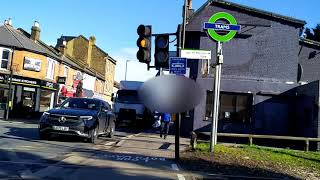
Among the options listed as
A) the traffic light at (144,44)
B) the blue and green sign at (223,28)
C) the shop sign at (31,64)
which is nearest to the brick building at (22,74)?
the shop sign at (31,64)

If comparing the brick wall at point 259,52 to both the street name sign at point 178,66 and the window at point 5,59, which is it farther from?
the window at point 5,59

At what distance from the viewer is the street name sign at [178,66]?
42.4 ft

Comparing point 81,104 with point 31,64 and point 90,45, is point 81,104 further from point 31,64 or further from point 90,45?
point 90,45

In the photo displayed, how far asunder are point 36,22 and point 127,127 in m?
20.6

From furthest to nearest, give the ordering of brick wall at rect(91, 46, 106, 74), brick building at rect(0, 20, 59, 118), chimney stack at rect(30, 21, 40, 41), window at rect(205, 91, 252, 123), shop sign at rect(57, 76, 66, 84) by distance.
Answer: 1. brick wall at rect(91, 46, 106, 74)
2. chimney stack at rect(30, 21, 40, 41)
3. shop sign at rect(57, 76, 66, 84)
4. brick building at rect(0, 20, 59, 118)
5. window at rect(205, 91, 252, 123)

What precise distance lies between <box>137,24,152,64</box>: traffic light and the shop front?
97.0 ft

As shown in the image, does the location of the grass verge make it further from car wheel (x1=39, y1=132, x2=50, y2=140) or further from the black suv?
car wheel (x1=39, y1=132, x2=50, y2=140)

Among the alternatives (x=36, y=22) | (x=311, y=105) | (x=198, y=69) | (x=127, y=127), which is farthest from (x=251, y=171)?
(x=36, y=22)

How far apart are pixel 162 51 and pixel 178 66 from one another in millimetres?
585

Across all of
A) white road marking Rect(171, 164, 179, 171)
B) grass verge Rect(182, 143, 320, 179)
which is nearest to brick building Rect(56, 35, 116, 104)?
grass verge Rect(182, 143, 320, 179)

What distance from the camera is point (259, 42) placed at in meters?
29.2

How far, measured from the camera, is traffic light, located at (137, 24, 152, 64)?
1297 cm

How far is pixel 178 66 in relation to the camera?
42.8ft

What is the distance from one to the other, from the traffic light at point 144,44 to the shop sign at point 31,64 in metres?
30.9
